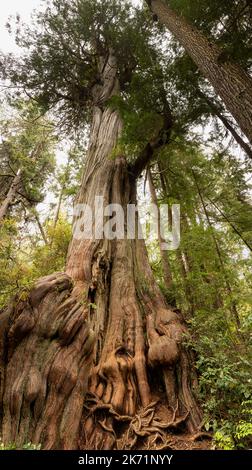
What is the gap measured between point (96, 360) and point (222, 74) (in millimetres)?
4153

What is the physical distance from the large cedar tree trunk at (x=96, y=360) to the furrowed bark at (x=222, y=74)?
2831 millimetres

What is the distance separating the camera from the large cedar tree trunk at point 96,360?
2494mm

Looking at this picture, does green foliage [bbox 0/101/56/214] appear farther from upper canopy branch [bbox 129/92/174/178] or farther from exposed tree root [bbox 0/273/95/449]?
exposed tree root [bbox 0/273/95/449]

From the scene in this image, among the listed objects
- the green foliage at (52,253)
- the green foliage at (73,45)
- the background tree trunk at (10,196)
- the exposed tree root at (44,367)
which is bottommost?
the exposed tree root at (44,367)

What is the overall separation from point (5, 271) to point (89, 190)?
7.95ft

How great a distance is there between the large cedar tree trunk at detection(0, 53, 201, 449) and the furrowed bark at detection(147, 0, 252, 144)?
2.83m

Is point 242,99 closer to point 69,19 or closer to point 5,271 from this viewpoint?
point 5,271

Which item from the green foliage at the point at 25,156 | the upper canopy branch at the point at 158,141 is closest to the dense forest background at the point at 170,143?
the upper canopy branch at the point at 158,141

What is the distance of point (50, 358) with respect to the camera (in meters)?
2.67

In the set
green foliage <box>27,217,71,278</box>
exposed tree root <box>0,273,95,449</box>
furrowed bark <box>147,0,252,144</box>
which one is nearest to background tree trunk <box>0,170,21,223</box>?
green foliage <box>27,217,71,278</box>

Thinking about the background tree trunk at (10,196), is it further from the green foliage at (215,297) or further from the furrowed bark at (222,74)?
the furrowed bark at (222,74)

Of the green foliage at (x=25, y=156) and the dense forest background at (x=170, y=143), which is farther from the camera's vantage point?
the green foliage at (x=25, y=156)

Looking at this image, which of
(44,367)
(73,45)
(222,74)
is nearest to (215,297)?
(222,74)

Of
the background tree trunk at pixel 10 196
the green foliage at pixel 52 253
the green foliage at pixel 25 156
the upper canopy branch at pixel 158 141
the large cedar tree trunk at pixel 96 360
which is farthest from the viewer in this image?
the green foliage at pixel 25 156
